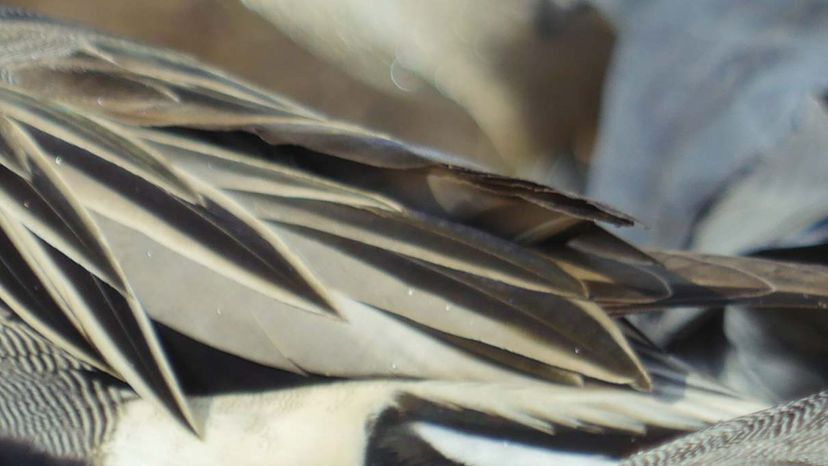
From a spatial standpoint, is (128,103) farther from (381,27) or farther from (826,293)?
(381,27)

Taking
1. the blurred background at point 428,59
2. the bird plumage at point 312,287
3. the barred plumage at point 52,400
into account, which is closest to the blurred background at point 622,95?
the blurred background at point 428,59

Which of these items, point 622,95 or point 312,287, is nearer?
point 312,287

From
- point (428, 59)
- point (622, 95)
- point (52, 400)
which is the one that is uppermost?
point (428, 59)

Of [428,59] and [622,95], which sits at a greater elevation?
[428,59]

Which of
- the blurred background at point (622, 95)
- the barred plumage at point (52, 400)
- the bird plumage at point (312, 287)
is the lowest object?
the barred plumage at point (52, 400)

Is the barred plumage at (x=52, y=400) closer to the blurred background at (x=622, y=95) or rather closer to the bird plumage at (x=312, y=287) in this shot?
the bird plumage at (x=312, y=287)

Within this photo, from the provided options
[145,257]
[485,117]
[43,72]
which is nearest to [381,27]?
[485,117]

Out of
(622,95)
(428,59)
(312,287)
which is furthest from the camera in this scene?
(428,59)

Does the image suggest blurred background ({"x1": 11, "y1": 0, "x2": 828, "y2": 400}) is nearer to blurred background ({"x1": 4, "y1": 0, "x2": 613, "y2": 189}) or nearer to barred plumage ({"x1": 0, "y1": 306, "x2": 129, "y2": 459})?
blurred background ({"x1": 4, "y1": 0, "x2": 613, "y2": 189})

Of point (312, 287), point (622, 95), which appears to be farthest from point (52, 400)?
point (622, 95)

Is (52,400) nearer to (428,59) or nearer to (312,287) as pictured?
(312,287)

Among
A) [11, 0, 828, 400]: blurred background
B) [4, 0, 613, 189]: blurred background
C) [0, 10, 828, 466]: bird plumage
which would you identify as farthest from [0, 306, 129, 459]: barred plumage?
[4, 0, 613, 189]: blurred background

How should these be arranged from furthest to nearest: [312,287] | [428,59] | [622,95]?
[428,59] → [622,95] → [312,287]
